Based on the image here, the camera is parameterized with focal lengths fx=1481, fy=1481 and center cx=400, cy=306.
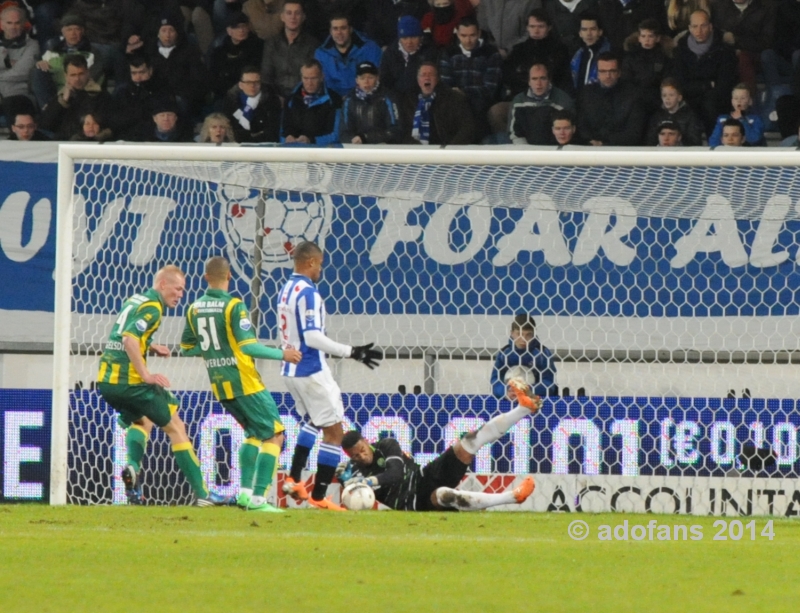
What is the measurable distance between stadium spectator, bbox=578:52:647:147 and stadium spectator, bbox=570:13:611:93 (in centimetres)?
39

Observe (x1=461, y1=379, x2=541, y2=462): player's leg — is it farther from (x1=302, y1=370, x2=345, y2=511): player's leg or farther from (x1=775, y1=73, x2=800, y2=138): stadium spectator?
(x1=775, y1=73, x2=800, y2=138): stadium spectator

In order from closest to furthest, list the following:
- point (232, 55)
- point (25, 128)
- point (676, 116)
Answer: point (676, 116) < point (25, 128) < point (232, 55)

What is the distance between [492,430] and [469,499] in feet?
1.53

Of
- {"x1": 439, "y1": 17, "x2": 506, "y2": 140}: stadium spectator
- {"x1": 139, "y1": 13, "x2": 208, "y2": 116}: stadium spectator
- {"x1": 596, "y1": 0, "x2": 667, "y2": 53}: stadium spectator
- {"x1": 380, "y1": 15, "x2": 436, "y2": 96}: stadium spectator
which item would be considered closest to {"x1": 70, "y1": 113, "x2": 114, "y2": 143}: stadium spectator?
{"x1": 139, "y1": 13, "x2": 208, "y2": 116}: stadium spectator

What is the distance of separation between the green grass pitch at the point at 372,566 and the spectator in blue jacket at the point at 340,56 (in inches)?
235

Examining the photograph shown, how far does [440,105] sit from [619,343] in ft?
10.3

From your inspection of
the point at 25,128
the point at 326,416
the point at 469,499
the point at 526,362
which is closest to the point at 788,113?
the point at 526,362

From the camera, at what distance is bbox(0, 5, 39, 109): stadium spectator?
14.5 m

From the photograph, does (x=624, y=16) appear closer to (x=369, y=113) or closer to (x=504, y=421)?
(x=369, y=113)

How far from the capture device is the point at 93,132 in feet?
43.6

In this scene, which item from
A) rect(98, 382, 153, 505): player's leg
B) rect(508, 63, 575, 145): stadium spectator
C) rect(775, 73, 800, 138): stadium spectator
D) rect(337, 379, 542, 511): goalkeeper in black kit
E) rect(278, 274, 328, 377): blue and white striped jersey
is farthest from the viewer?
rect(508, 63, 575, 145): stadium spectator

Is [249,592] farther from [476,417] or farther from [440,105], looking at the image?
[440,105]

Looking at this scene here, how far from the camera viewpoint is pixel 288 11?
13969 mm

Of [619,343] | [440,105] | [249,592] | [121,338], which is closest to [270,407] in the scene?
[121,338]
